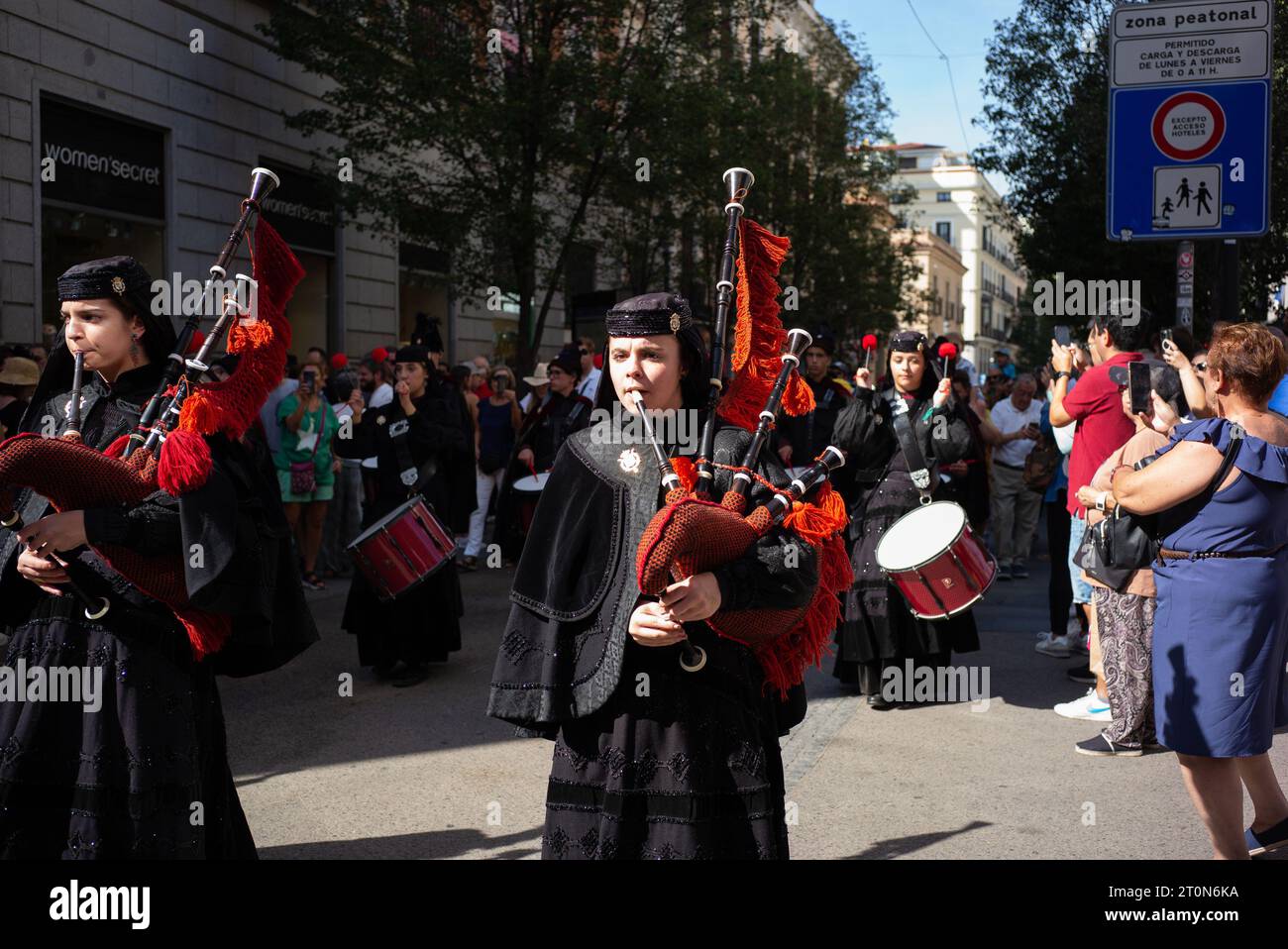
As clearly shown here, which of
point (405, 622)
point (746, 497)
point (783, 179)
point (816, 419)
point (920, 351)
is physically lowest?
point (405, 622)

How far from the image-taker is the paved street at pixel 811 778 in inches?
193

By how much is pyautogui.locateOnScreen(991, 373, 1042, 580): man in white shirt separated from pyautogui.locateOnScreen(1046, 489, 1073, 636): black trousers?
3.98 m

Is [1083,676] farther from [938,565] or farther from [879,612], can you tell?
[938,565]

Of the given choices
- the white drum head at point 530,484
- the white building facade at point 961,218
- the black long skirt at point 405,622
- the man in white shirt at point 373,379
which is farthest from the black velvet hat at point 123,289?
the white building facade at point 961,218

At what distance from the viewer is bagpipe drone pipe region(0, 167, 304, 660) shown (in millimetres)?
3355

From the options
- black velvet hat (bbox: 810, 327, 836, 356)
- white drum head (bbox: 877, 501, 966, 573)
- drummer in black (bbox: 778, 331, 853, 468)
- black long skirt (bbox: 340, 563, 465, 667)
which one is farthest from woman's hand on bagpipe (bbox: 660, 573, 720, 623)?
black velvet hat (bbox: 810, 327, 836, 356)

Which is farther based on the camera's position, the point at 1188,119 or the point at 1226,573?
the point at 1188,119

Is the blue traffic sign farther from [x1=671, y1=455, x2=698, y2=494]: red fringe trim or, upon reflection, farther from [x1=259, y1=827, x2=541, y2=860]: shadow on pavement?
[x1=671, y1=455, x2=698, y2=494]: red fringe trim

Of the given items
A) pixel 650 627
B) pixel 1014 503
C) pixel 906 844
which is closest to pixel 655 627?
pixel 650 627

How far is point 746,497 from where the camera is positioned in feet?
10.2

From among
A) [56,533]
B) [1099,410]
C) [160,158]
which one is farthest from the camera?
[160,158]

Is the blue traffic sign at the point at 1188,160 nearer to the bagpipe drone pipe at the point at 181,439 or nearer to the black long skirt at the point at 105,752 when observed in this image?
the bagpipe drone pipe at the point at 181,439

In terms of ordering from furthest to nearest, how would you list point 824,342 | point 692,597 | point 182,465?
point 824,342
point 182,465
point 692,597

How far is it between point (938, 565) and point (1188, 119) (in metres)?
3.64
